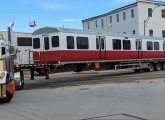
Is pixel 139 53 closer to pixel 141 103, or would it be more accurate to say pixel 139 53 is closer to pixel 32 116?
pixel 141 103

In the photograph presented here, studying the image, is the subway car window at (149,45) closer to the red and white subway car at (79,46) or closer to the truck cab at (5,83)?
the red and white subway car at (79,46)

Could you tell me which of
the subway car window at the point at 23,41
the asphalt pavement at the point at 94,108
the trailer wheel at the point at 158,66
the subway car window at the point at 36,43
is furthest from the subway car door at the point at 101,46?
the asphalt pavement at the point at 94,108

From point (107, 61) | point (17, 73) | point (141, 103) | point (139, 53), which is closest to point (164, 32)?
point (139, 53)

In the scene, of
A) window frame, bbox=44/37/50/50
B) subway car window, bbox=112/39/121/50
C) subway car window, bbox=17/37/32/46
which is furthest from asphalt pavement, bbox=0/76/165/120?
subway car window, bbox=17/37/32/46

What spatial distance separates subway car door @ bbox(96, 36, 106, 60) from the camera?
3027 centimetres

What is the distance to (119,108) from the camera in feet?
40.1

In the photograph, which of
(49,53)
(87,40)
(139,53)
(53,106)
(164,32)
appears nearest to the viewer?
(53,106)

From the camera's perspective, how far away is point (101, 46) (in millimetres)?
30625

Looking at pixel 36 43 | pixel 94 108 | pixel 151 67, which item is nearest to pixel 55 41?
pixel 36 43

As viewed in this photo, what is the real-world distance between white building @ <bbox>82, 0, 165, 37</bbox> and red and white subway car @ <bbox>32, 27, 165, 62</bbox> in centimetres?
2641

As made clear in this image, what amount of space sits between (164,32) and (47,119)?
58.3 metres

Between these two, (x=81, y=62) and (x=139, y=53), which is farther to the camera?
(x=139, y=53)

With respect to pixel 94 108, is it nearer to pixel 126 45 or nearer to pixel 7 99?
pixel 7 99

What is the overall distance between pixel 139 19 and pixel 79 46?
34.4 meters
